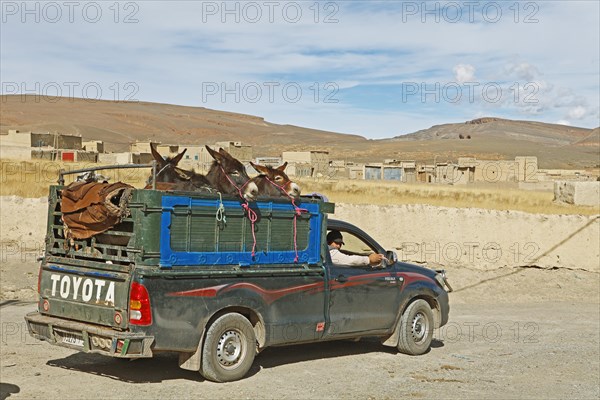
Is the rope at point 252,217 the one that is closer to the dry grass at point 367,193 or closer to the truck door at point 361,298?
the truck door at point 361,298

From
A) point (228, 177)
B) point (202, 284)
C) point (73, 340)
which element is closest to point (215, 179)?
point (228, 177)

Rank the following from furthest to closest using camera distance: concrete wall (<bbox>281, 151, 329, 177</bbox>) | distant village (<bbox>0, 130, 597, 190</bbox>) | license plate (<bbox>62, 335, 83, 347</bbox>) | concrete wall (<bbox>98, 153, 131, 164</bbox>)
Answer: concrete wall (<bbox>281, 151, 329, 177</bbox>) → concrete wall (<bbox>98, 153, 131, 164</bbox>) → distant village (<bbox>0, 130, 597, 190</bbox>) → license plate (<bbox>62, 335, 83, 347</bbox>)

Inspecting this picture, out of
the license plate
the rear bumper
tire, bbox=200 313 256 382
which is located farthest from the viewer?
tire, bbox=200 313 256 382

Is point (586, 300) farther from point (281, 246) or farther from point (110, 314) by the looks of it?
point (110, 314)

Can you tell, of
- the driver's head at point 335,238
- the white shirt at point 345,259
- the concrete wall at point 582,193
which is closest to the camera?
the white shirt at point 345,259

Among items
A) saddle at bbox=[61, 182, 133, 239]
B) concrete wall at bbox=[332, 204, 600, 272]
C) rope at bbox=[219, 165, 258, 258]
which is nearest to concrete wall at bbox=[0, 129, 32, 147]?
concrete wall at bbox=[332, 204, 600, 272]

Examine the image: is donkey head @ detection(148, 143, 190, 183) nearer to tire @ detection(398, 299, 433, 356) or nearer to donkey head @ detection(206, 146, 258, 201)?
donkey head @ detection(206, 146, 258, 201)

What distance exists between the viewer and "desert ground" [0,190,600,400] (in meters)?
8.35

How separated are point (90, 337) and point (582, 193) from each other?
28825mm

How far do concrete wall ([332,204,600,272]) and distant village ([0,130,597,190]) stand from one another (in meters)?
28.4

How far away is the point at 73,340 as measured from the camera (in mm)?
8172

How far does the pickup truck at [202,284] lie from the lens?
25.6ft

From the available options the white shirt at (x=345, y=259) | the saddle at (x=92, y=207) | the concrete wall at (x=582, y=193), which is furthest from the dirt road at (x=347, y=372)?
the concrete wall at (x=582, y=193)

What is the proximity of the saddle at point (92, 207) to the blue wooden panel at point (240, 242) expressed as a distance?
49 centimetres
